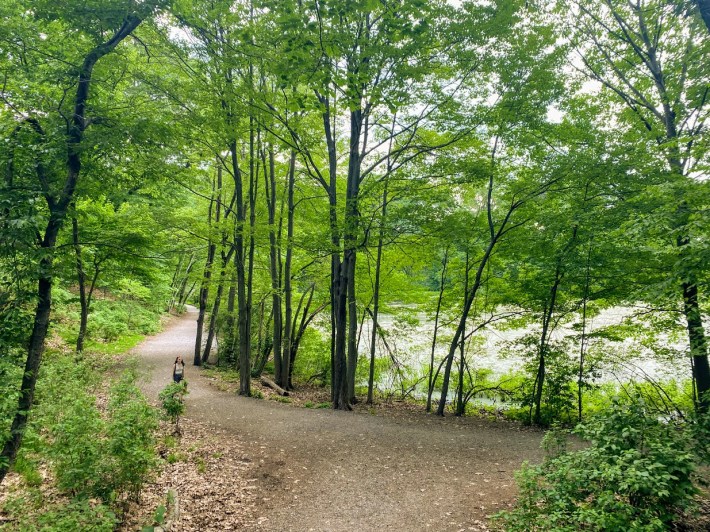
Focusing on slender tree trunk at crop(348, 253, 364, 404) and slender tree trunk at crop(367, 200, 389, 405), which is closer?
slender tree trunk at crop(367, 200, 389, 405)

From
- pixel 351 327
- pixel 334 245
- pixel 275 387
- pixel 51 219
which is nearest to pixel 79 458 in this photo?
pixel 51 219

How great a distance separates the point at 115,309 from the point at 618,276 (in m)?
21.9

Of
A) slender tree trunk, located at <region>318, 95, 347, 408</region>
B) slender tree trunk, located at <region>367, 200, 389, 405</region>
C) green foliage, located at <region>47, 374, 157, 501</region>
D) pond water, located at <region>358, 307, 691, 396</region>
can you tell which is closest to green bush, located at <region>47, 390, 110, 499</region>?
green foliage, located at <region>47, 374, 157, 501</region>

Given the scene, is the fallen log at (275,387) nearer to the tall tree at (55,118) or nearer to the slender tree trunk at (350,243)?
the slender tree trunk at (350,243)

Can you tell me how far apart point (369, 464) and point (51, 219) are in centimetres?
584

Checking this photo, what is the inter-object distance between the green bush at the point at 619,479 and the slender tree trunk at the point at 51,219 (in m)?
5.60

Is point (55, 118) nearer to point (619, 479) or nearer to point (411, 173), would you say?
point (619, 479)

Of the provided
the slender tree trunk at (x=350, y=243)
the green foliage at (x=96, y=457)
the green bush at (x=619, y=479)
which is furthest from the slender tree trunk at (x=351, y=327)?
the green bush at (x=619, y=479)

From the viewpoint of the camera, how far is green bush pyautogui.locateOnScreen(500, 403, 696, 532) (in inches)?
128

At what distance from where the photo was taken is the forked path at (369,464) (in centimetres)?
484

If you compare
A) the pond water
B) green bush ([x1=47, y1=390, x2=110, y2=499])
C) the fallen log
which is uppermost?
the pond water

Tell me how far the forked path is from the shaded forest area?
1.21 m

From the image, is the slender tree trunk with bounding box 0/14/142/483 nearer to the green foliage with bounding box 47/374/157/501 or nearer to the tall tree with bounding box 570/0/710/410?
the green foliage with bounding box 47/374/157/501

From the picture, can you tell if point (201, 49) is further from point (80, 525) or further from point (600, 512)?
point (600, 512)
